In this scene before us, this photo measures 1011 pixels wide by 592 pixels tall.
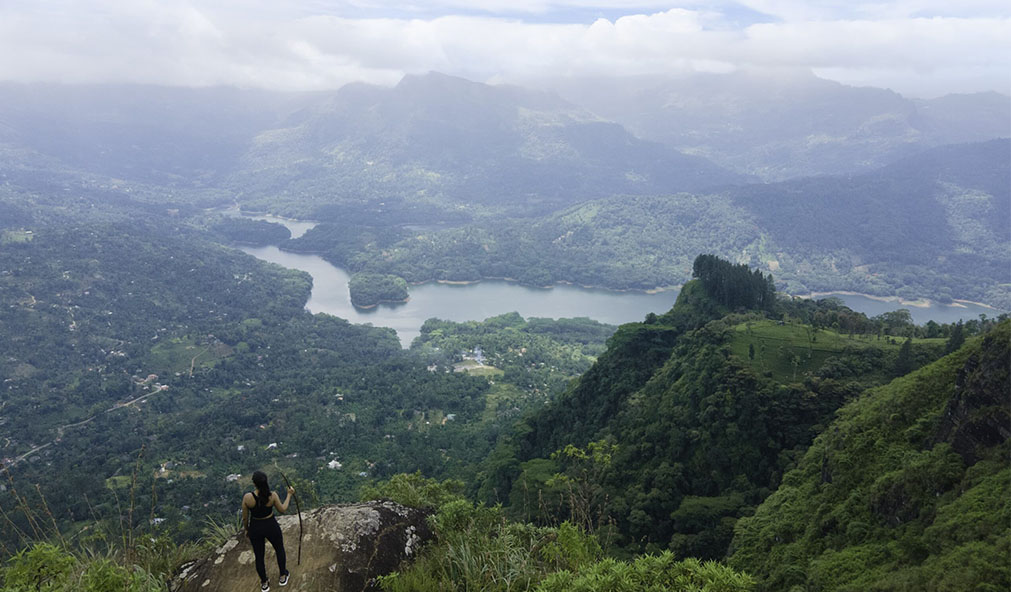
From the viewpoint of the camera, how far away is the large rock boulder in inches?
254

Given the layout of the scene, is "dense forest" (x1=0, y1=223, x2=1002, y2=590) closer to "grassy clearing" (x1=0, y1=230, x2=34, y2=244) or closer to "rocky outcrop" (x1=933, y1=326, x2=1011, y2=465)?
"grassy clearing" (x1=0, y1=230, x2=34, y2=244)

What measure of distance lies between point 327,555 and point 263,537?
937 mm

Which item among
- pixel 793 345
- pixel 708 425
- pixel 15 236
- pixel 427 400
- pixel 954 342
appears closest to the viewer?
pixel 954 342

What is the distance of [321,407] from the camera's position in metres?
46.8

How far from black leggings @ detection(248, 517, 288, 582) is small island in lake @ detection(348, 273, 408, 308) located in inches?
3224

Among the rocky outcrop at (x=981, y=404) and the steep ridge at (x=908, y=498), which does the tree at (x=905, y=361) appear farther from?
the rocky outcrop at (x=981, y=404)

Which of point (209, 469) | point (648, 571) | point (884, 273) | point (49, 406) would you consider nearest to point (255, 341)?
point (49, 406)

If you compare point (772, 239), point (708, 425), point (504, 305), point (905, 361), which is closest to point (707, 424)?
point (708, 425)

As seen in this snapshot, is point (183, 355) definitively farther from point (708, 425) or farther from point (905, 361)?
point (905, 361)

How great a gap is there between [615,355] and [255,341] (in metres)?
→ 48.5

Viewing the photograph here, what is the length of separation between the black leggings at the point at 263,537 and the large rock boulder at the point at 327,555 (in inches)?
15.2

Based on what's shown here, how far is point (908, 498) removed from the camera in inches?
446

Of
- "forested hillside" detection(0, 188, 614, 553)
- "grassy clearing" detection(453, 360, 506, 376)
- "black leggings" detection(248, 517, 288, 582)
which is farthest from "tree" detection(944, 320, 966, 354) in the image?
"grassy clearing" detection(453, 360, 506, 376)

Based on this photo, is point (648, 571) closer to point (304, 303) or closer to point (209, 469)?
point (209, 469)
